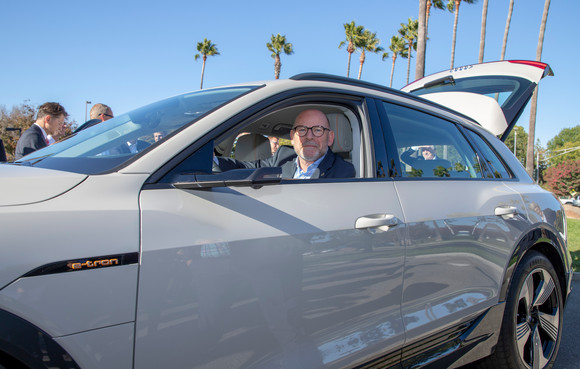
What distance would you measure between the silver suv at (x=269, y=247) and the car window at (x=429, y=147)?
1 cm

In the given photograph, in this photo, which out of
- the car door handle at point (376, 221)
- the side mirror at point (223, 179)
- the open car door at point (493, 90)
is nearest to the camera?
the side mirror at point (223, 179)

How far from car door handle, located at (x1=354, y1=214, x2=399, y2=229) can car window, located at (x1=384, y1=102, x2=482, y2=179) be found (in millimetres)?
383

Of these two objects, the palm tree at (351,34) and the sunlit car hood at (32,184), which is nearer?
the sunlit car hood at (32,184)

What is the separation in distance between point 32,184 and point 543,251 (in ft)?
10.5

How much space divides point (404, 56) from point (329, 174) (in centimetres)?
3976

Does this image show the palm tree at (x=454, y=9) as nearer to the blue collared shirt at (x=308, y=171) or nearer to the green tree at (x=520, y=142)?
the blue collared shirt at (x=308, y=171)

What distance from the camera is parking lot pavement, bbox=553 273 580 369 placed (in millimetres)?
3128

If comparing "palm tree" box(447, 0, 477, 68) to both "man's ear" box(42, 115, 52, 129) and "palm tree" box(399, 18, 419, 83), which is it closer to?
"palm tree" box(399, 18, 419, 83)

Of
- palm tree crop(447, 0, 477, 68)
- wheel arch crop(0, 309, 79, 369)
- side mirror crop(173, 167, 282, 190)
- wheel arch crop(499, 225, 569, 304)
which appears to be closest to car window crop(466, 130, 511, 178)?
wheel arch crop(499, 225, 569, 304)

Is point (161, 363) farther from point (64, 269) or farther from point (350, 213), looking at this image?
point (350, 213)

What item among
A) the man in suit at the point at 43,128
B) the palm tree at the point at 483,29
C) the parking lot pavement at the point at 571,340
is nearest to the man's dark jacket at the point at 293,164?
the parking lot pavement at the point at 571,340

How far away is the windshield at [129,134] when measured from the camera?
61.1 inches

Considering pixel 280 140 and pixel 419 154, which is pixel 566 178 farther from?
pixel 419 154

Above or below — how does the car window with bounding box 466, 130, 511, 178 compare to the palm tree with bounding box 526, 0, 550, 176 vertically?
below
